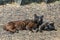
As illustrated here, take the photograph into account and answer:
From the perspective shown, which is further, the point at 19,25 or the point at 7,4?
the point at 7,4

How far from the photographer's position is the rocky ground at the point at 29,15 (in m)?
7.41

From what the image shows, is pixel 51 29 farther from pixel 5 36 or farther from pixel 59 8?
pixel 59 8

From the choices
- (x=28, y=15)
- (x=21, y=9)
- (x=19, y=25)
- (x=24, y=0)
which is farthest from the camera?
(x=24, y=0)

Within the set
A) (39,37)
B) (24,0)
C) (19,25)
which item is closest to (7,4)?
(24,0)

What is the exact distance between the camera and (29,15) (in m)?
9.69

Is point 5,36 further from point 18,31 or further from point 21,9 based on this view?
point 21,9

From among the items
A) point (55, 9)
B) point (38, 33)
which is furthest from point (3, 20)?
point (55, 9)

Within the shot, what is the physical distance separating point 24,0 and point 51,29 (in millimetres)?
3444

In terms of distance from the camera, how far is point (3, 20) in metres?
9.02

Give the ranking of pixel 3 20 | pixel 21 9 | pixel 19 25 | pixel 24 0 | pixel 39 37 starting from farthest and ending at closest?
pixel 24 0, pixel 21 9, pixel 3 20, pixel 19 25, pixel 39 37

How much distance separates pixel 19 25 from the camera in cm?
805

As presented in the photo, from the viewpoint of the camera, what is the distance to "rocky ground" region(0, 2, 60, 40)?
24.3ft

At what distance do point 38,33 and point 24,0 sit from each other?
375cm

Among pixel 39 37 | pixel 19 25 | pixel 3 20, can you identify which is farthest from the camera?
pixel 3 20
